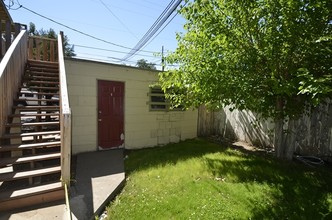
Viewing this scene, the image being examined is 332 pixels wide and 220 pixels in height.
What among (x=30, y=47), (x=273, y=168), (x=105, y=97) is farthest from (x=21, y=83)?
(x=273, y=168)

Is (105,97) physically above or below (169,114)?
above

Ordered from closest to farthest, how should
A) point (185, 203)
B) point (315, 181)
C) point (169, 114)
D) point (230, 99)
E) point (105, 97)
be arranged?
point (185, 203) < point (315, 181) < point (230, 99) < point (105, 97) < point (169, 114)

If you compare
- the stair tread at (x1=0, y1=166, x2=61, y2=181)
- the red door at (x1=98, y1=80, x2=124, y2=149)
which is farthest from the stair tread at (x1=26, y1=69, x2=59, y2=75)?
the stair tread at (x1=0, y1=166, x2=61, y2=181)

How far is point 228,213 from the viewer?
3512 millimetres

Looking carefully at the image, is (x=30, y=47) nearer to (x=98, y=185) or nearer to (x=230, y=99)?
(x=98, y=185)

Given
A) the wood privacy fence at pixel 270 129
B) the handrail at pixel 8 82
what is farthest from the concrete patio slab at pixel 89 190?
the wood privacy fence at pixel 270 129

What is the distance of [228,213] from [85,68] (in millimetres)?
5295

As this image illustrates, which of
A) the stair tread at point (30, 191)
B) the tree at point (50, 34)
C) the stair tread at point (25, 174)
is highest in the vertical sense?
the tree at point (50, 34)

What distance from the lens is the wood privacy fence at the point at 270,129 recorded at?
6.37 meters

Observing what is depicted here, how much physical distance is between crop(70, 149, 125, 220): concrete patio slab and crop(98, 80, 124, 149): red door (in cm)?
61

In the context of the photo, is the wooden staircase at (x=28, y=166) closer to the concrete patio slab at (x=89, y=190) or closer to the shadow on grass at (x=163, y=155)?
the concrete patio slab at (x=89, y=190)

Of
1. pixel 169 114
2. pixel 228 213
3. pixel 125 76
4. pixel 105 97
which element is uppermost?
pixel 125 76

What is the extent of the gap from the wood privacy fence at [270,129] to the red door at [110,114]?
3.98 m

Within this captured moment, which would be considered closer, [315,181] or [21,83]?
[315,181]
